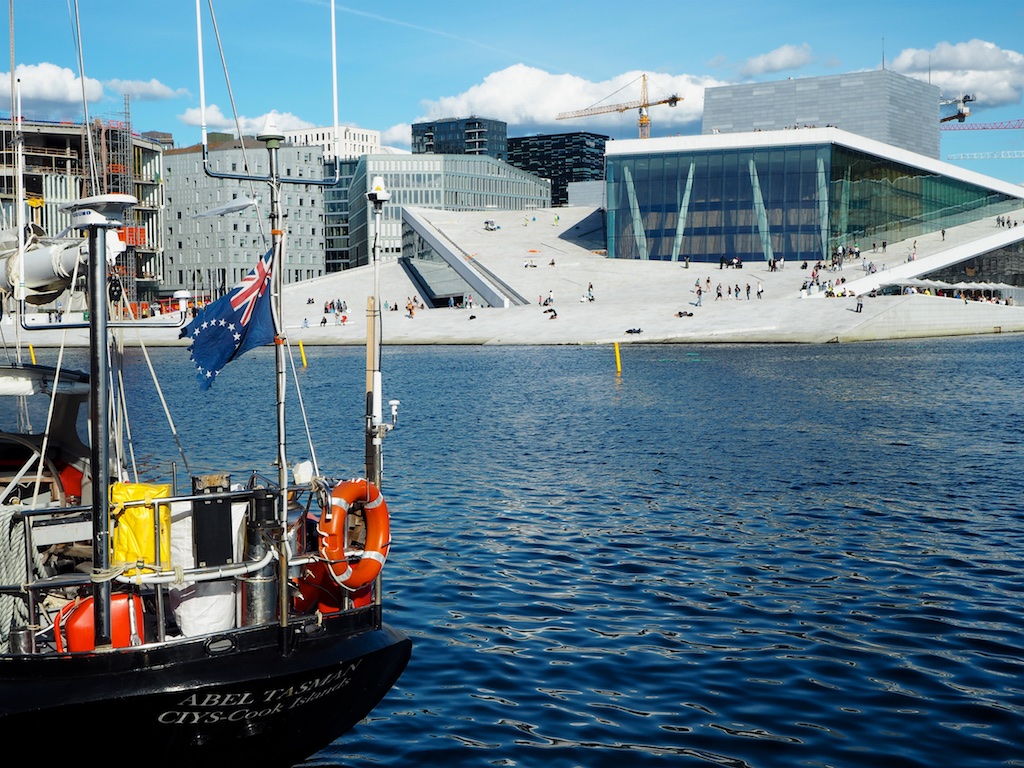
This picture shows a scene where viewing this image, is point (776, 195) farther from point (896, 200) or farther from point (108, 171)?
point (108, 171)

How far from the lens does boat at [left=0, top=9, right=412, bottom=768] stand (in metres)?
9.54

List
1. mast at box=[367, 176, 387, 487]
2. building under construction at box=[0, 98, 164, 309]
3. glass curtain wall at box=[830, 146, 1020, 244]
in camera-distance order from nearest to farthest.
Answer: mast at box=[367, 176, 387, 487] → building under construction at box=[0, 98, 164, 309] → glass curtain wall at box=[830, 146, 1020, 244]

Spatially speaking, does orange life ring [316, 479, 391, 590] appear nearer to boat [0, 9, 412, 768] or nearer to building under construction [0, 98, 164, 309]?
boat [0, 9, 412, 768]

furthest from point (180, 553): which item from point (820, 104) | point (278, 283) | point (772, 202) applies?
point (820, 104)

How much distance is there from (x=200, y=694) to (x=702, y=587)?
926cm

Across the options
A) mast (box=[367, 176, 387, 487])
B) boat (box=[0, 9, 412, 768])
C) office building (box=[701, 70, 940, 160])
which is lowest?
boat (box=[0, 9, 412, 768])

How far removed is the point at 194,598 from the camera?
10234mm

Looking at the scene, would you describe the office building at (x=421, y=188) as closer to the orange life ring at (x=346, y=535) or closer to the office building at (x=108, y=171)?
the office building at (x=108, y=171)

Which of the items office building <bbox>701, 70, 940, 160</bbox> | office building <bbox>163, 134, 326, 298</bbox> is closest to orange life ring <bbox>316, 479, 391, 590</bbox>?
office building <bbox>701, 70, 940, 160</bbox>

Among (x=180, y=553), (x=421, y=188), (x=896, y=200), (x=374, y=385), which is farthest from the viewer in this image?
(x=421, y=188)

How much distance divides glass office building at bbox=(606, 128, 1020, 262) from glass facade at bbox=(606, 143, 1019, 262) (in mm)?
96

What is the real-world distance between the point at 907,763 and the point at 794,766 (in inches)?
43.5

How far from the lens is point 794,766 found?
1071 cm

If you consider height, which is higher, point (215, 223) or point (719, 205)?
point (215, 223)
